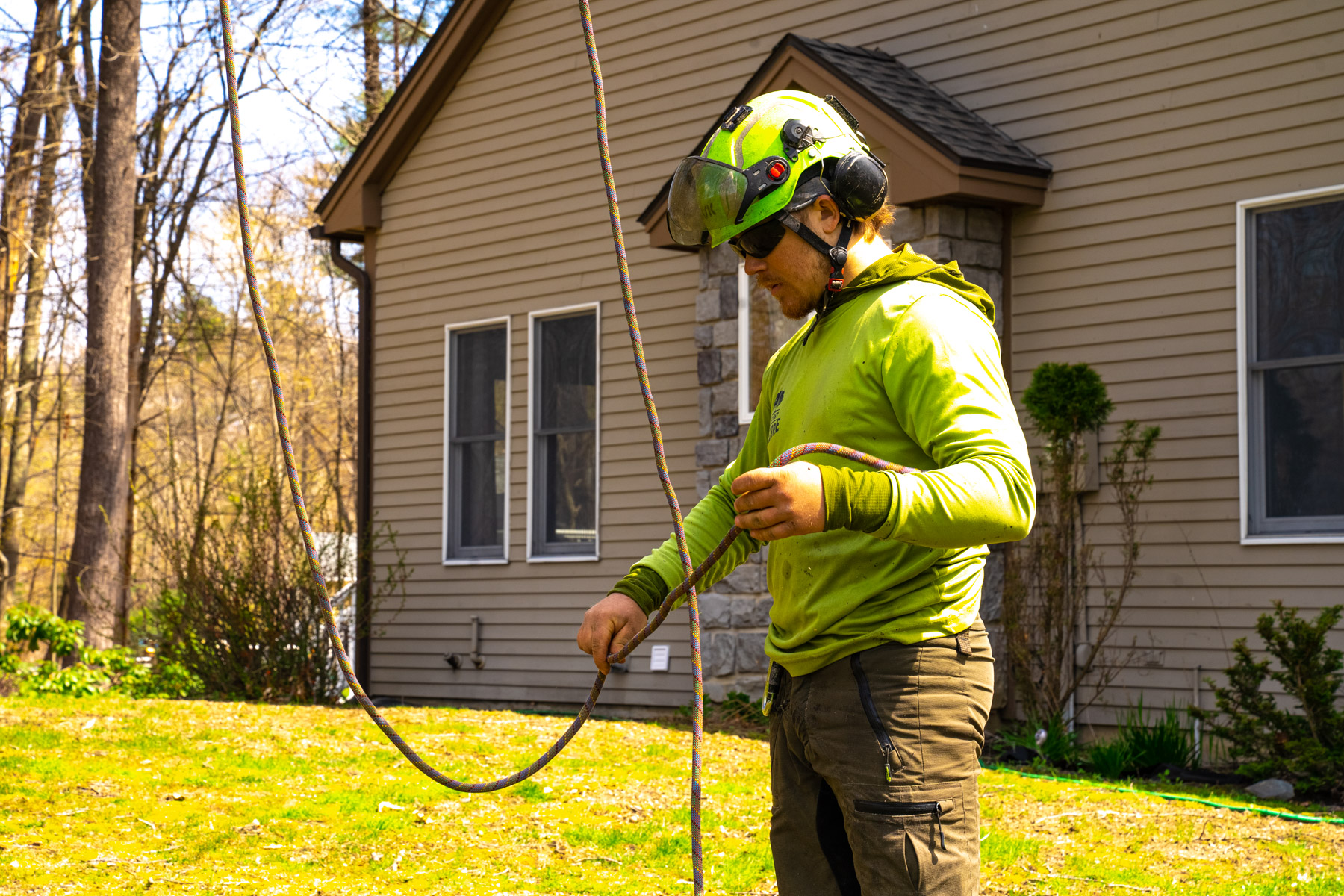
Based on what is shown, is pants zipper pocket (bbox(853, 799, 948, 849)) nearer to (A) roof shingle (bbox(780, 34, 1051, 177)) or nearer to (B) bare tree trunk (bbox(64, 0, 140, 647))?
(A) roof shingle (bbox(780, 34, 1051, 177))

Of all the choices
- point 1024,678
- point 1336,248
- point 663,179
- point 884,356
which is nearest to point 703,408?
point 663,179

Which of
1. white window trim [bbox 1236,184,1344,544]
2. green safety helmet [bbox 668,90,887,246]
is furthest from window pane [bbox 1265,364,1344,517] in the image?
green safety helmet [bbox 668,90,887,246]

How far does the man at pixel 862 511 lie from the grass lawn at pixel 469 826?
272 centimetres

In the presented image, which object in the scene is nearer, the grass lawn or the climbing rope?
the climbing rope

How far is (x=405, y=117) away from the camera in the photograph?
12.1 metres

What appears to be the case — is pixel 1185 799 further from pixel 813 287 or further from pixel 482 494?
pixel 482 494

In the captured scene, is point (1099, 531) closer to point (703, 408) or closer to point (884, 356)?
point (703, 408)

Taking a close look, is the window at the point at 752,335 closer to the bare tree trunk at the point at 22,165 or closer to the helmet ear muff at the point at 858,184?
the helmet ear muff at the point at 858,184

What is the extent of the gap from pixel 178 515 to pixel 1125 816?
1063 centimetres

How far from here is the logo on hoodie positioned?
274 cm

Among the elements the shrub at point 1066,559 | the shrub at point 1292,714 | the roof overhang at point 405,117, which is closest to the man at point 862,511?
the shrub at point 1292,714

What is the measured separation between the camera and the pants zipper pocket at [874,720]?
2.33 m

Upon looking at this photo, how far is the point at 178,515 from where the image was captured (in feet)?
46.0

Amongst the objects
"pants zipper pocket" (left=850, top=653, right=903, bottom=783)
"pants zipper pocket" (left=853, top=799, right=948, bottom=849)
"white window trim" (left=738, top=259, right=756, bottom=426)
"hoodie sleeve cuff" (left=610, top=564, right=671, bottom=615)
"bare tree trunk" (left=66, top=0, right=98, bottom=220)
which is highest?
"bare tree trunk" (left=66, top=0, right=98, bottom=220)
